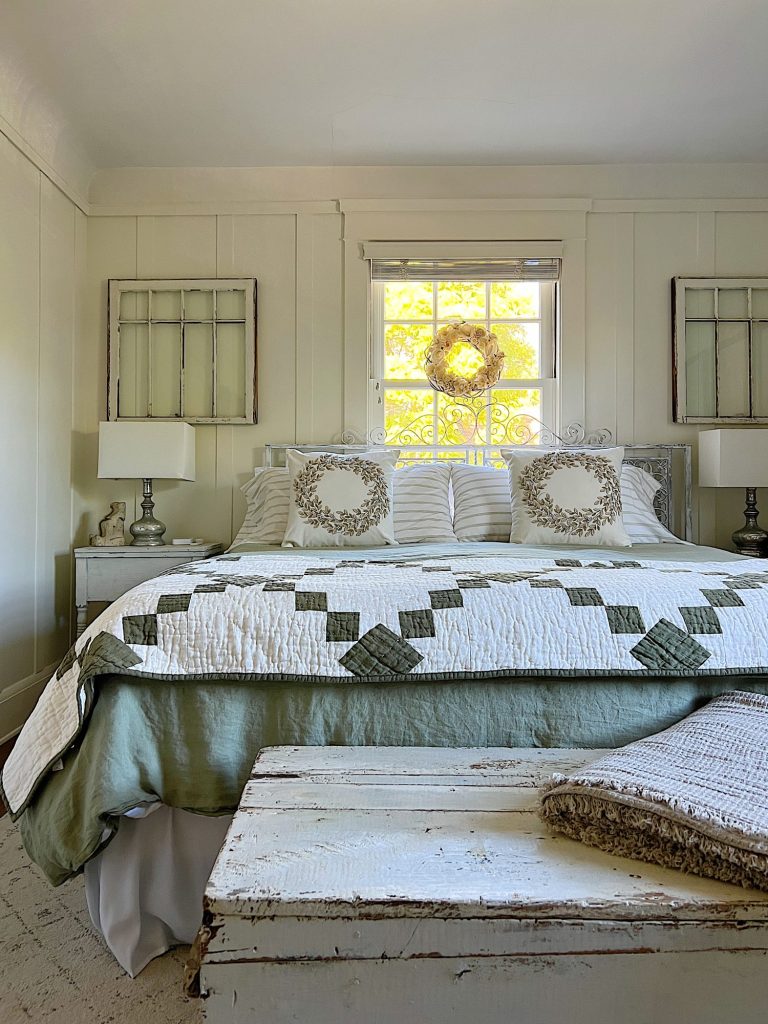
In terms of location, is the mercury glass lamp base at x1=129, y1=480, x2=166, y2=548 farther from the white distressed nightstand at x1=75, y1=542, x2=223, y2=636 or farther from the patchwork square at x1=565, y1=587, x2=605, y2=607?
the patchwork square at x1=565, y1=587, x2=605, y2=607

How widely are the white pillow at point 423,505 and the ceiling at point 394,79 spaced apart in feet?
5.15

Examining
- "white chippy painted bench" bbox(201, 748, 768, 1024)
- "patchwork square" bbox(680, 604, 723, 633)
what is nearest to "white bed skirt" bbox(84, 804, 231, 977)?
"white chippy painted bench" bbox(201, 748, 768, 1024)

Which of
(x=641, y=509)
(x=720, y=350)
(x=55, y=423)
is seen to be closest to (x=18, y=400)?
(x=55, y=423)

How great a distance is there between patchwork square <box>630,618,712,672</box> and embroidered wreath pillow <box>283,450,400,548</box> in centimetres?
146

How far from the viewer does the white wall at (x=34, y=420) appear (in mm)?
2914

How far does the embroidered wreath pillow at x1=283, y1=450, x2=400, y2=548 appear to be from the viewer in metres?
2.80

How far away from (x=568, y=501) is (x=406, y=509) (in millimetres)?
660

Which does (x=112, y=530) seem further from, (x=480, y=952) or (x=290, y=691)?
(x=480, y=952)

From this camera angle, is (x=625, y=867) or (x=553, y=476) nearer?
(x=625, y=867)

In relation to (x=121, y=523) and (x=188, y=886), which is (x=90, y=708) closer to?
(x=188, y=886)

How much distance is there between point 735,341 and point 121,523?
3165 mm

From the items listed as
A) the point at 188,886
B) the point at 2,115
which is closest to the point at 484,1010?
the point at 188,886

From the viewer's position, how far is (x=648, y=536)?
9.80 ft

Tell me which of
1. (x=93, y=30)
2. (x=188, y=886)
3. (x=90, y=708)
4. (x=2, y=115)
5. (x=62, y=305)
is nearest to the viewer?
(x=90, y=708)
